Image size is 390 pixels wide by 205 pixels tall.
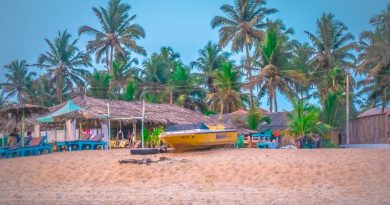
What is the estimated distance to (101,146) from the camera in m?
21.3

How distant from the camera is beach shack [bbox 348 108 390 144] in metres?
28.1

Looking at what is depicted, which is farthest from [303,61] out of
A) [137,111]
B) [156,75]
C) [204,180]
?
[204,180]

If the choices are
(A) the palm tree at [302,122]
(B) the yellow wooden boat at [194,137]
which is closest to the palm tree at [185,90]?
(A) the palm tree at [302,122]

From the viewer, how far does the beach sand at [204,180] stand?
29.3 ft

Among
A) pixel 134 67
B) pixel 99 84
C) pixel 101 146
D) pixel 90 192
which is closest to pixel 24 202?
pixel 90 192

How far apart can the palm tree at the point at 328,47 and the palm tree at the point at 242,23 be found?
387 centimetres

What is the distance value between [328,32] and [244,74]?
732cm

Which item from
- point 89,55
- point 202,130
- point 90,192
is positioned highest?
point 89,55

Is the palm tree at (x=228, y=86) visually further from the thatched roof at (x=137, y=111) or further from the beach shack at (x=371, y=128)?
the beach shack at (x=371, y=128)

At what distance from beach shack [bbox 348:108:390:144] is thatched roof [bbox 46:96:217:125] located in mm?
9756

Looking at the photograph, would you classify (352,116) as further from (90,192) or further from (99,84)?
(90,192)

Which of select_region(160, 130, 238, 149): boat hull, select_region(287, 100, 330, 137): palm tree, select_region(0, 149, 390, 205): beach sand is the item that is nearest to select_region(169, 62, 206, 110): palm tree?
select_region(287, 100, 330, 137): palm tree

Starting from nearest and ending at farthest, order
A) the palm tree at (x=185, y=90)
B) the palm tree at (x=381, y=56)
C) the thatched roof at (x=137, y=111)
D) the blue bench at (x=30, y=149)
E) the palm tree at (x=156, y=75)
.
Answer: the blue bench at (x=30, y=149)
the thatched roof at (x=137, y=111)
the palm tree at (x=381, y=56)
the palm tree at (x=185, y=90)
the palm tree at (x=156, y=75)

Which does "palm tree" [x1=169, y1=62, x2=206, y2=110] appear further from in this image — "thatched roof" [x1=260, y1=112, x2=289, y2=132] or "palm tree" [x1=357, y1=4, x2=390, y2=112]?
"palm tree" [x1=357, y1=4, x2=390, y2=112]
